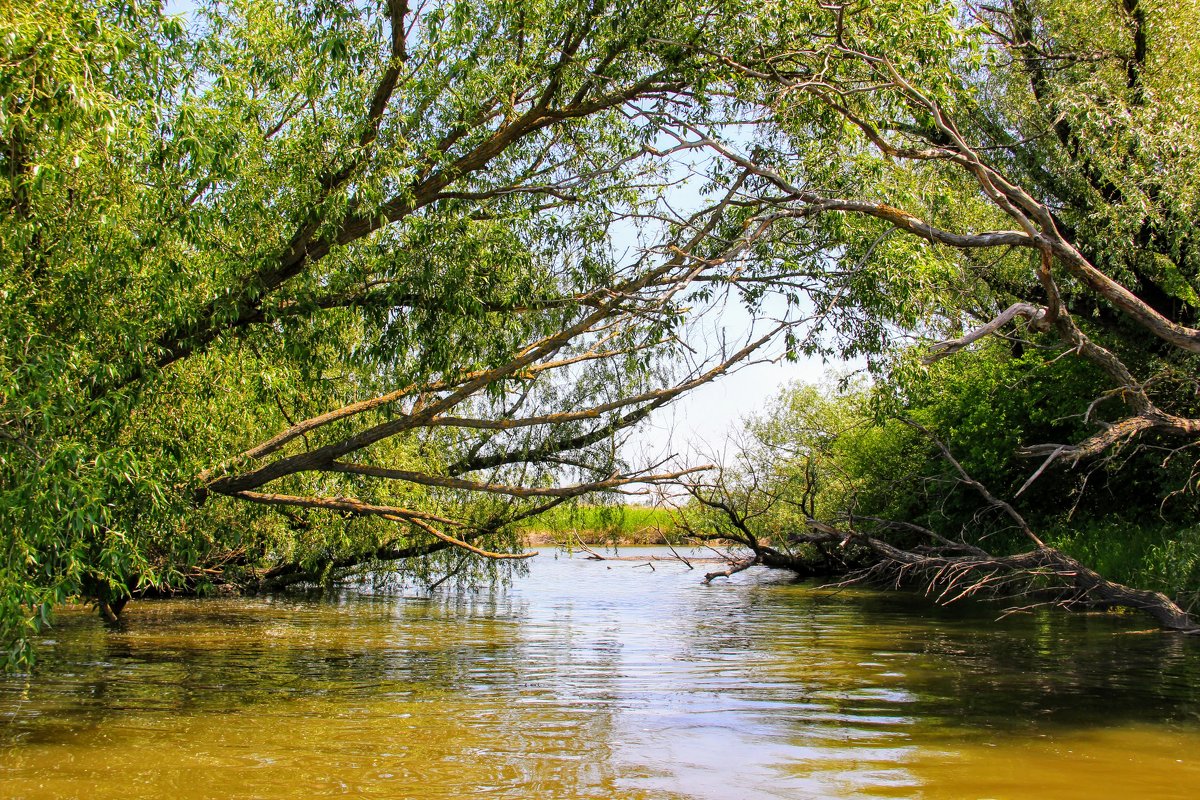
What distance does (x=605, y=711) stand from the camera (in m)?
8.77

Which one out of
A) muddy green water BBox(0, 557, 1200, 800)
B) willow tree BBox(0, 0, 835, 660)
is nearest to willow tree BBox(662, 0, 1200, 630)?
willow tree BBox(0, 0, 835, 660)

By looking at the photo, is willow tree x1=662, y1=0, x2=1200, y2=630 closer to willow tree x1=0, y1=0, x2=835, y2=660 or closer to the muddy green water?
willow tree x1=0, y1=0, x2=835, y2=660

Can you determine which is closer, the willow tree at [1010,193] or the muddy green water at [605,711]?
the muddy green water at [605,711]

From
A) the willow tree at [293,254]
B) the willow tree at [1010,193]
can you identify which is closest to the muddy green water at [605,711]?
the willow tree at [293,254]

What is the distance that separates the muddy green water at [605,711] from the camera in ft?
21.3

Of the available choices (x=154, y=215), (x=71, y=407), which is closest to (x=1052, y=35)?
(x=154, y=215)

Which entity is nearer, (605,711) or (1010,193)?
(605,711)

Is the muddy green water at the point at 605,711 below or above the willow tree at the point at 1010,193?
below

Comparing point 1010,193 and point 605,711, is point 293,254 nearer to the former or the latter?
point 605,711

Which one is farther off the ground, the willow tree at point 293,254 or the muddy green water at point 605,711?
the willow tree at point 293,254

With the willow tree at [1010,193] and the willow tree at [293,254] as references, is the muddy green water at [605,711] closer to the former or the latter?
the willow tree at [293,254]

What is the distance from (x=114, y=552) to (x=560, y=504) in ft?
27.4

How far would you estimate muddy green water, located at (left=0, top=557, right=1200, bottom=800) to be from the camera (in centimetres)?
650

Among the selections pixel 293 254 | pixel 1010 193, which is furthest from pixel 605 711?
pixel 1010 193
